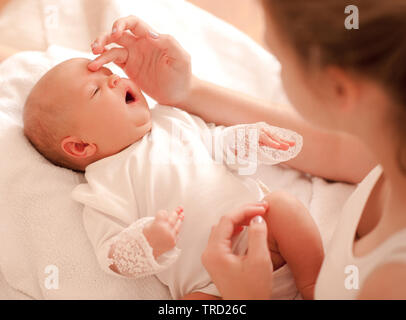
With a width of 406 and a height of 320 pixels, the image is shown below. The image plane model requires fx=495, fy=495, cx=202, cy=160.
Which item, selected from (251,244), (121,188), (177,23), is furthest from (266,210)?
(177,23)

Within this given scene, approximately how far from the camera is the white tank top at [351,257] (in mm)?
588

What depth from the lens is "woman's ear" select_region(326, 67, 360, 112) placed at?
52 centimetres

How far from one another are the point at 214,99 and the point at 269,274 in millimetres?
445

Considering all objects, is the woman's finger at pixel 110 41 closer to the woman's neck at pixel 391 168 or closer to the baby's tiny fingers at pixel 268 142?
the baby's tiny fingers at pixel 268 142

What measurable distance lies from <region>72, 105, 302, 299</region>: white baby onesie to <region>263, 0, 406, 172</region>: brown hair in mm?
410

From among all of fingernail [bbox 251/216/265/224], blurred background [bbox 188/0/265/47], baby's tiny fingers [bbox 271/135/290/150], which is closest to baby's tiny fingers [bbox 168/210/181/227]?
fingernail [bbox 251/216/265/224]

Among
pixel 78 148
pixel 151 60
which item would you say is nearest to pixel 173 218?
pixel 78 148

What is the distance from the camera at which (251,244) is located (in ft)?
2.41

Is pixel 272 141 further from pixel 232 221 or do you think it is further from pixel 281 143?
pixel 232 221

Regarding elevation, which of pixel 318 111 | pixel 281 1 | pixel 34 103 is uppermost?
pixel 281 1

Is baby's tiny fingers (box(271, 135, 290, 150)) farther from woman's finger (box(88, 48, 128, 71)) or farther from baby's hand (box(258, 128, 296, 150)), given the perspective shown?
woman's finger (box(88, 48, 128, 71))

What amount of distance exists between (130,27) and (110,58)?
7 centimetres
